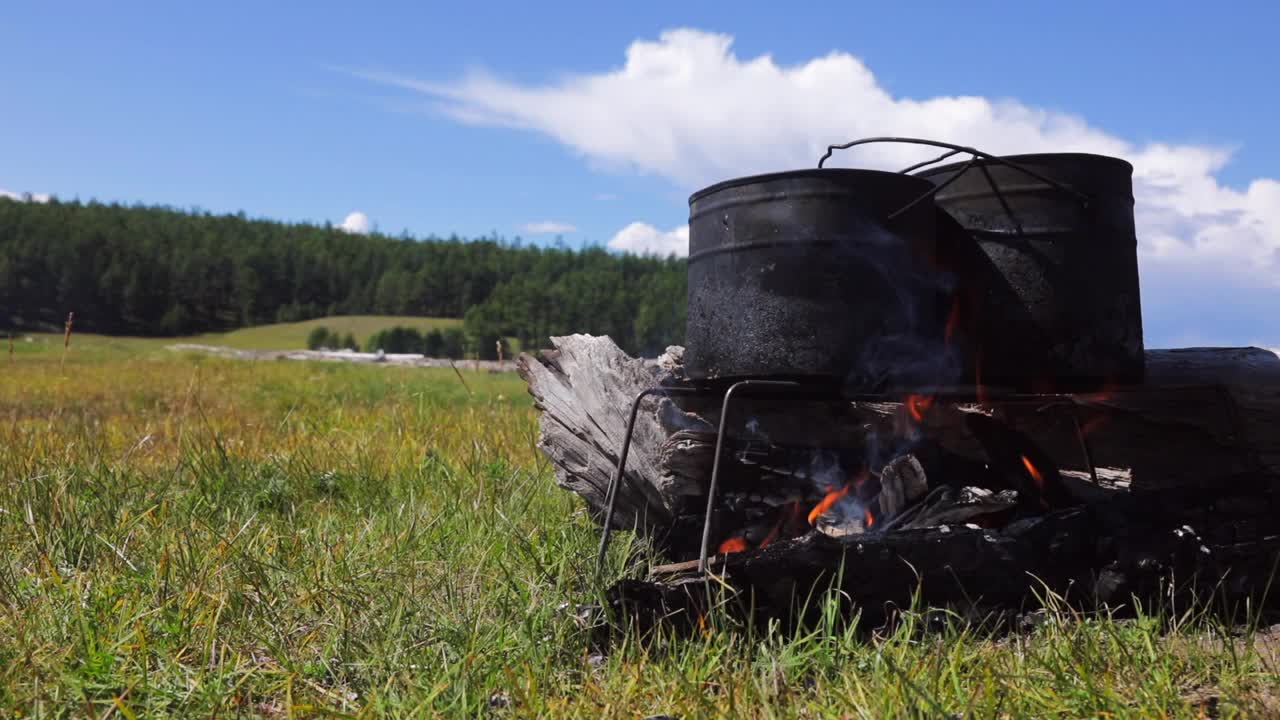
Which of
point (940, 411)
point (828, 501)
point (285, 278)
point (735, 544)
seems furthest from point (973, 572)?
point (285, 278)

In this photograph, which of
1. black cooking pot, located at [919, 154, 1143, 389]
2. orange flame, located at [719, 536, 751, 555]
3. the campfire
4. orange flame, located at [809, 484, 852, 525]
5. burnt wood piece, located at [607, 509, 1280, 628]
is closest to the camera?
burnt wood piece, located at [607, 509, 1280, 628]

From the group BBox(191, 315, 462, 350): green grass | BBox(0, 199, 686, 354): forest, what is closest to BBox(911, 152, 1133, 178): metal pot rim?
BBox(0, 199, 686, 354): forest

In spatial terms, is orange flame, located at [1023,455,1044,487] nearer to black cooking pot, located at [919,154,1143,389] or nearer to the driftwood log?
the driftwood log

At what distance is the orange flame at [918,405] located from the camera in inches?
115

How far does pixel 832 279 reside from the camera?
2889 mm

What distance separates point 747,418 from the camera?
330 centimetres

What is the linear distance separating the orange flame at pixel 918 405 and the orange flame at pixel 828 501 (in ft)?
1.58

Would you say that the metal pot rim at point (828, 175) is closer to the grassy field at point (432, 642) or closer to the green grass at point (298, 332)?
the grassy field at point (432, 642)

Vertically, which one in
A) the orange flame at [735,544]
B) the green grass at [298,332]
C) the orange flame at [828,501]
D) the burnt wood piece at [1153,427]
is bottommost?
the orange flame at [735,544]

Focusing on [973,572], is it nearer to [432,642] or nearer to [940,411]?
[940,411]

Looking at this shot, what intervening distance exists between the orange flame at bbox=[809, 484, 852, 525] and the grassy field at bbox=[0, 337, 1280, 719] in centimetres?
61

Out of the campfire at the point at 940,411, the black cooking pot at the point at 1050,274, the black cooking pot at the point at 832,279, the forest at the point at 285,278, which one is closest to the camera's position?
the campfire at the point at 940,411

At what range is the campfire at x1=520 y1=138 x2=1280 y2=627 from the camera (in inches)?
109

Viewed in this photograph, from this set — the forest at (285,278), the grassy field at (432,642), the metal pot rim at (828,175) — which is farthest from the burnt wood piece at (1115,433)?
the forest at (285,278)
